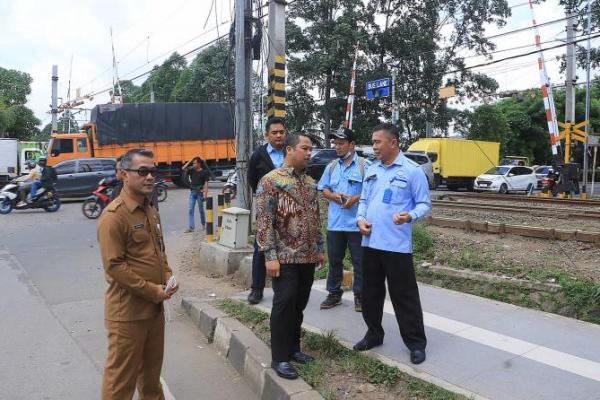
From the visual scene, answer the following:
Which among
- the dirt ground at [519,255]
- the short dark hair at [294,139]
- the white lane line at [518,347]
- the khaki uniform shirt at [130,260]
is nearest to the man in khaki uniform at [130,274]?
the khaki uniform shirt at [130,260]

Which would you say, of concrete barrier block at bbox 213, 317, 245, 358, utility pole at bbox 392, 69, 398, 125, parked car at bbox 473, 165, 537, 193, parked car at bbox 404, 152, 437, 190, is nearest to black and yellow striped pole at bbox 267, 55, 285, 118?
concrete barrier block at bbox 213, 317, 245, 358

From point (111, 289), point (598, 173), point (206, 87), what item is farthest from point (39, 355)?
point (598, 173)

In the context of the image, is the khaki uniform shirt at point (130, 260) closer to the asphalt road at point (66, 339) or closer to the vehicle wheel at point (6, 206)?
the asphalt road at point (66, 339)

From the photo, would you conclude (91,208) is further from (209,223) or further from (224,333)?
(224,333)

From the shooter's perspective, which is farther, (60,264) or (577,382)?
(60,264)

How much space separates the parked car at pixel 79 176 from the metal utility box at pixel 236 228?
39.1 feet

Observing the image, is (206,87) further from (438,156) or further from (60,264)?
(60,264)

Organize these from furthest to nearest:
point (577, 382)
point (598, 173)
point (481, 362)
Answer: point (598, 173), point (481, 362), point (577, 382)

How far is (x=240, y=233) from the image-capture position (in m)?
7.32

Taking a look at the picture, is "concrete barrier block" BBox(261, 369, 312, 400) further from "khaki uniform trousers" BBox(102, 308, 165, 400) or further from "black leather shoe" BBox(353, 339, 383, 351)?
"khaki uniform trousers" BBox(102, 308, 165, 400)

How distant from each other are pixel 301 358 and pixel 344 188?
1.72 m

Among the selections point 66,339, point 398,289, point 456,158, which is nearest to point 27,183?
point 66,339

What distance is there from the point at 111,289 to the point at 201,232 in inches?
352

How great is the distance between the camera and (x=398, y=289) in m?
3.79
